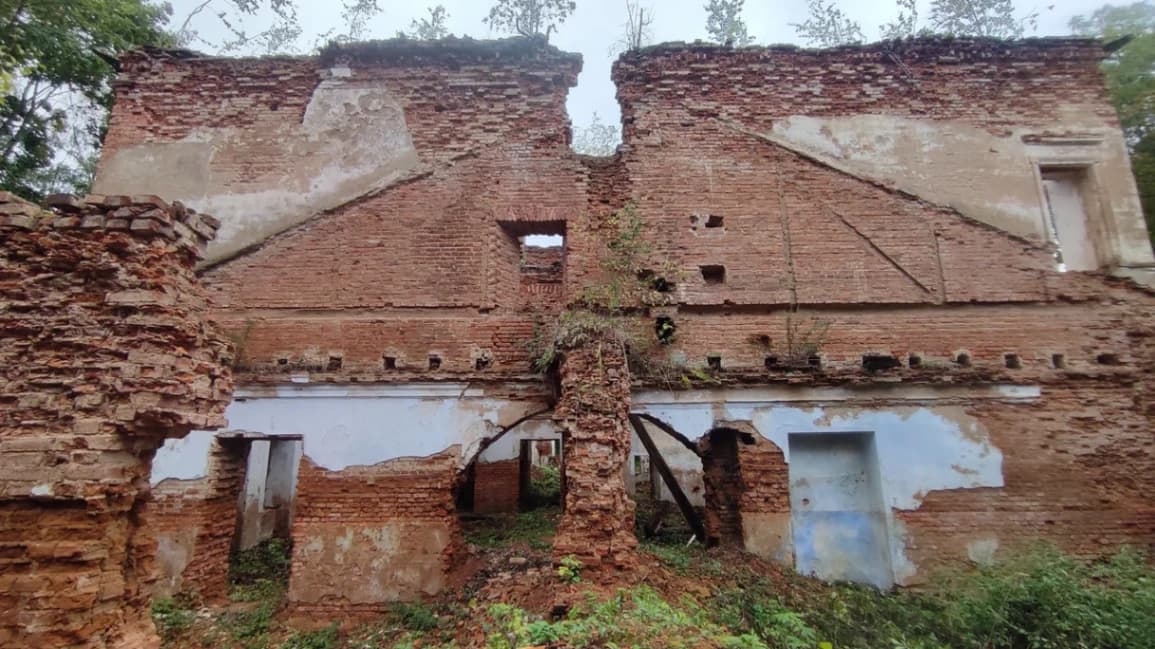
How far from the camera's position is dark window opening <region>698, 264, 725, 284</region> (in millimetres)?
8781

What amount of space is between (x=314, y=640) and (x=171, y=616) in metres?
1.76

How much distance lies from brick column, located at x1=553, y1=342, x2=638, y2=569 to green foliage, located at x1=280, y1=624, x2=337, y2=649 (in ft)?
9.52

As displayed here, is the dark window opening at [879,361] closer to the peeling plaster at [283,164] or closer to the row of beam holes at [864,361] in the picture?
the row of beam holes at [864,361]

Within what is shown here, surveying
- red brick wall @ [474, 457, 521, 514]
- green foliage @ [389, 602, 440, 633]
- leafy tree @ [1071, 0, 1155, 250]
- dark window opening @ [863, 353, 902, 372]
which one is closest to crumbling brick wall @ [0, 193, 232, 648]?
green foliage @ [389, 602, 440, 633]

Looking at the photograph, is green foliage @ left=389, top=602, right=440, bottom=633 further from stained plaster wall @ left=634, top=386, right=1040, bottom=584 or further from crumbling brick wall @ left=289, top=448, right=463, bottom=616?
stained plaster wall @ left=634, top=386, right=1040, bottom=584

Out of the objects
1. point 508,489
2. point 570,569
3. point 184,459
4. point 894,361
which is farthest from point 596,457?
point 508,489

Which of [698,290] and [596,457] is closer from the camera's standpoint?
[596,457]

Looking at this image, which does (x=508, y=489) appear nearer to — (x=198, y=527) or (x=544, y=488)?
(x=544, y=488)

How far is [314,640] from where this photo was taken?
686cm

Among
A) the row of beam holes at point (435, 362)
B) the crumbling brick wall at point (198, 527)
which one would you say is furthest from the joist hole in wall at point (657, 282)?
the crumbling brick wall at point (198, 527)

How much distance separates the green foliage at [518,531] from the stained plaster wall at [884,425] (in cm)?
272

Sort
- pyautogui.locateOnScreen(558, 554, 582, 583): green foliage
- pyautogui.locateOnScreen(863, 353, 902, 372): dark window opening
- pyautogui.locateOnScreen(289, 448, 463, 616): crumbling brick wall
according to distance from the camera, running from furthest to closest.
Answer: pyautogui.locateOnScreen(863, 353, 902, 372): dark window opening
pyautogui.locateOnScreen(289, 448, 463, 616): crumbling brick wall
pyautogui.locateOnScreen(558, 554, 582, 583): green foliage

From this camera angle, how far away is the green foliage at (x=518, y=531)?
9203 mm

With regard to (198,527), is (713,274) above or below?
above
